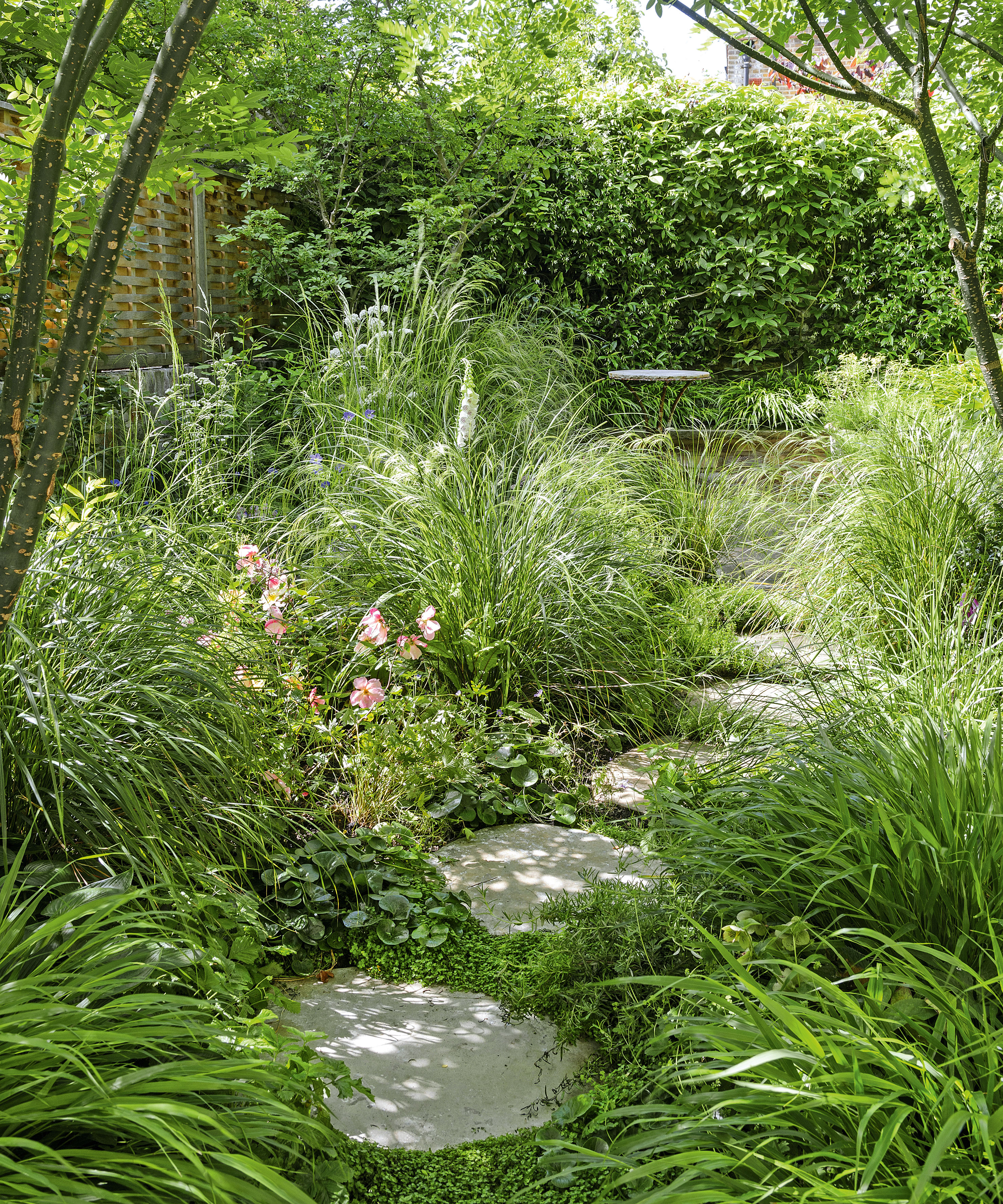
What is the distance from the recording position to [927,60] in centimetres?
242

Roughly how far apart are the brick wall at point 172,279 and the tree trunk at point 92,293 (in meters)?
3.50

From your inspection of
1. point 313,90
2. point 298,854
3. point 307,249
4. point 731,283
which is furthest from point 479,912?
point 731,283

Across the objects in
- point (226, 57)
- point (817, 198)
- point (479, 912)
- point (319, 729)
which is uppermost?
point (226, 57)

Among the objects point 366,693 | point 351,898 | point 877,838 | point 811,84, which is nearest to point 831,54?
point 811,84

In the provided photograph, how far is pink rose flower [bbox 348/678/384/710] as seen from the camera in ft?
9.46

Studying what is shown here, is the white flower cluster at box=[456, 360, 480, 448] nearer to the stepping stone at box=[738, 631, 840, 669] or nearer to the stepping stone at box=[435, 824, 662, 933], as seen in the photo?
the stepping stone at box=[738, 631, 840, 669]

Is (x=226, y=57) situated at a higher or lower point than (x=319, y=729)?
higher

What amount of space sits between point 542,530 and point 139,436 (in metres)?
2.47

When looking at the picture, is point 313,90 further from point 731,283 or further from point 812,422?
point 812,422

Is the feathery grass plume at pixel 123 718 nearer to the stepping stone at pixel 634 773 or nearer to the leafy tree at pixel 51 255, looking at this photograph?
the leafy tree at pixel 51 255

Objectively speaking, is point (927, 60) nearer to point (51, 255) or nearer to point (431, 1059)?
point (51, 255)

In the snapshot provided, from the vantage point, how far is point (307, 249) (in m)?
6.88

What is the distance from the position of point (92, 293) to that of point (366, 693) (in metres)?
1.68

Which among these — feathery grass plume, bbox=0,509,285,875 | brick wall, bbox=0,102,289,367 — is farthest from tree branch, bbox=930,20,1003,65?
brick wall, bbox=0,102,289,367
